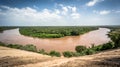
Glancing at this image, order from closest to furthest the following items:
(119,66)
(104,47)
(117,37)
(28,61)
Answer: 1. (119,66)
2. (28,61)
3. (117,37)
4. (104,47)

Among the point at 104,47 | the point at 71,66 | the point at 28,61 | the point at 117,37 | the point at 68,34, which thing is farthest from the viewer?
the point at 68,34

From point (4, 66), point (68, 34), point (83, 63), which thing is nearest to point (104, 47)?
point (83, 63)

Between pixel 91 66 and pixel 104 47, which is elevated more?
pixel 91 66

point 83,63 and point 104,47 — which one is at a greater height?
point 83,63

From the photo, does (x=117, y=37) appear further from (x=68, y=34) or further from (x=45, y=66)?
(x=68, y=34)

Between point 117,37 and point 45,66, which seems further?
point 117,37

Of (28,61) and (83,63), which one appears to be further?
(28,61)

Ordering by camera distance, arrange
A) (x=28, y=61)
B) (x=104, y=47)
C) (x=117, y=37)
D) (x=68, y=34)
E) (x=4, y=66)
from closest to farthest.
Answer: (x=4, y=66) → (x=28, y=61) → (x=117, y=37) → (x=104, y=47) → (x=68, y=34)

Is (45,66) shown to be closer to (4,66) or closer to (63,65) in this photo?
(63,65)

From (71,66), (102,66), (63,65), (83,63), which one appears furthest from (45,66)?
(102,66)
